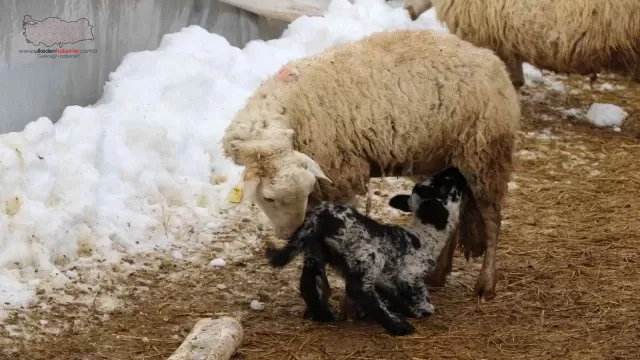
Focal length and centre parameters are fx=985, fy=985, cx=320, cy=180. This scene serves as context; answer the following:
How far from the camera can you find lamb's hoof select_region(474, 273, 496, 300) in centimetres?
549

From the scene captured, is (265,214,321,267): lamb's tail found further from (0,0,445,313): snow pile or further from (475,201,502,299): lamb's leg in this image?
(0,0,445,313): snow pile

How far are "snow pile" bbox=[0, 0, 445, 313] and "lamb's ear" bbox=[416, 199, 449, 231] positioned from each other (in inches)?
64.4

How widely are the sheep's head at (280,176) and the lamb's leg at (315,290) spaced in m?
0.35

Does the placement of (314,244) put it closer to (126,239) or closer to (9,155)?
(126,239)

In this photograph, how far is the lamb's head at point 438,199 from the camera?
5195 mm

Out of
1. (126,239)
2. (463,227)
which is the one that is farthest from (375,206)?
(126,239)

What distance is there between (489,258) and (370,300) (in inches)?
39.6

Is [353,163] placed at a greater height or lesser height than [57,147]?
greater

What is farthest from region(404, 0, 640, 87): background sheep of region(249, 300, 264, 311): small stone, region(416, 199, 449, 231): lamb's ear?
region(249, 300, 264, 311): small stone

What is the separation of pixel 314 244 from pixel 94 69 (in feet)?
10.2

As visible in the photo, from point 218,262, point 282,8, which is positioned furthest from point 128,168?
point 282,8

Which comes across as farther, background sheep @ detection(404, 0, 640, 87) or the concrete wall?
background sheep @ detection(404, 0, 640, 87)

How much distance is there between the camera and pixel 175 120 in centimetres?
716

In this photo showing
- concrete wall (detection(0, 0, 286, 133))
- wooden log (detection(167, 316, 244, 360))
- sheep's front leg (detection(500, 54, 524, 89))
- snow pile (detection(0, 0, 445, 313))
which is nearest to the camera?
wooden log (detection(167, 316, 244, 360))
